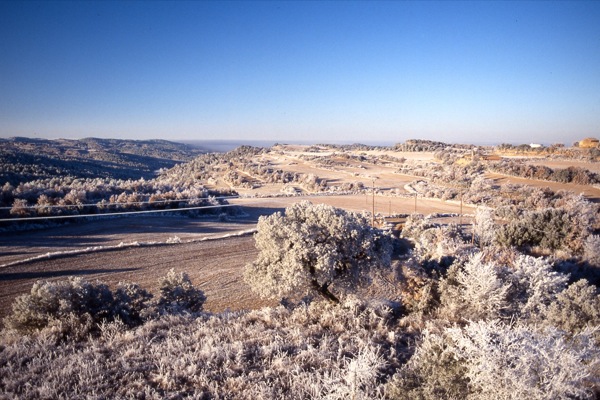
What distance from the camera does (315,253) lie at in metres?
8.59

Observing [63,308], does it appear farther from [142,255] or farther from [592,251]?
[592,251]

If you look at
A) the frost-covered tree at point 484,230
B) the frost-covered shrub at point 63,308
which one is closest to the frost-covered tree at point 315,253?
the frost-covered shrub at point 63,308

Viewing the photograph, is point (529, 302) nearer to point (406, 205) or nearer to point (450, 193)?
point (406, 205)

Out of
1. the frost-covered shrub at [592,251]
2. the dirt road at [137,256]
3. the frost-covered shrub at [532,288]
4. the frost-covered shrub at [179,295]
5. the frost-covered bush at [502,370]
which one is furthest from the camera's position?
the frost-covered shrub at [592,251]

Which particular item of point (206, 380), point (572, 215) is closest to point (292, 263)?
point (206, 380)

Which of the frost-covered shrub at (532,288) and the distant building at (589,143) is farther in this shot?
the distant building at (589,143)

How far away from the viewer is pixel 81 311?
7492 mm

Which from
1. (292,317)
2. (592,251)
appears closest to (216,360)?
(292,317)

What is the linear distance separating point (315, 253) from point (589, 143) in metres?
51.1

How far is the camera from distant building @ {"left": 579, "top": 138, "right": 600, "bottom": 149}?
40838 mm

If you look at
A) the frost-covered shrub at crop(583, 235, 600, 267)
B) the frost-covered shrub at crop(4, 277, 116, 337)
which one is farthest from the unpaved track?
the frost-covered shrub at crop(583, 235, 600, 267)

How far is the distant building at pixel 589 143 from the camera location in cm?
4084

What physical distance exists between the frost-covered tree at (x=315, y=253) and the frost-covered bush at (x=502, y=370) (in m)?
4.07

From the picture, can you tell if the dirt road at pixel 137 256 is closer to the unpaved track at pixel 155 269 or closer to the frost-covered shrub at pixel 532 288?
the unpaved track at pixel 155 269
